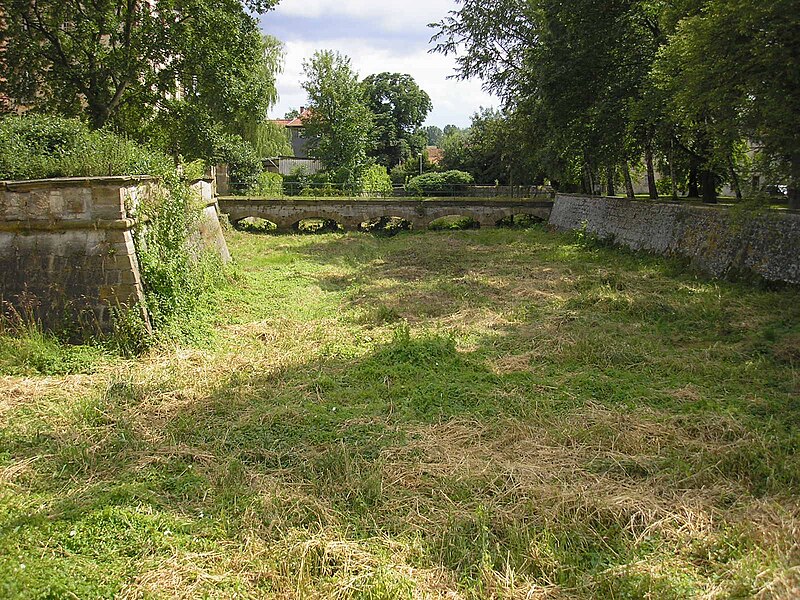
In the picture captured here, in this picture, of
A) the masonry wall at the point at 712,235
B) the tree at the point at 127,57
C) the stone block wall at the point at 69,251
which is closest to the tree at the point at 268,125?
the tree at the point at 127,57

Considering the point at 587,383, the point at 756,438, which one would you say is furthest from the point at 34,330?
the point at 756,438

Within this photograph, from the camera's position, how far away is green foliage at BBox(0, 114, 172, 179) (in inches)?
319

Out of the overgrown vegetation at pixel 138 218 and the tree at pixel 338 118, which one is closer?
the overgrown vegetation at pixel 138 218

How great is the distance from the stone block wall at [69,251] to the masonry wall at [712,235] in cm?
1056

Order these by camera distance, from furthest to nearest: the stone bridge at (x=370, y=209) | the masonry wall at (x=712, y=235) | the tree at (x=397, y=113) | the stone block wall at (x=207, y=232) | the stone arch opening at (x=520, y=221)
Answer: the tree at (x=397, y=113)
the stone arch opening at (x=520, y=221)
the stone bridge at (x=370, y=209)
the stone block wall at (x=207, y=232)
the masonry wall at (x=712, y=235)

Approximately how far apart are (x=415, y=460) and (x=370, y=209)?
69.8 ft

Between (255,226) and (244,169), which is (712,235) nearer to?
(255,226)

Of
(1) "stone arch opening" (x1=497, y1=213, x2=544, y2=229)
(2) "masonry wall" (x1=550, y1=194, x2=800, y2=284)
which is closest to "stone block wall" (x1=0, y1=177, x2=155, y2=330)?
(2) "masonry wall" (x1=550, y1=194, x2=800, y2=284)

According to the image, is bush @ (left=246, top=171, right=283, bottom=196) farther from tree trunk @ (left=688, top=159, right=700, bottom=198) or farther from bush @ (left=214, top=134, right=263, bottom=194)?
tree trunk @ (left=688, top=159, right=700, bottom=198)

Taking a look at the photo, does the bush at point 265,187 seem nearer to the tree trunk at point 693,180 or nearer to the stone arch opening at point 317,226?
the stone arch opening at point 317,226

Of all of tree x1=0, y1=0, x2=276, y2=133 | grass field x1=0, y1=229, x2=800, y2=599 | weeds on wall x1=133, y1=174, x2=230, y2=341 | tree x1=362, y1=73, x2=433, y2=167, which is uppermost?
tree x1=362, y1=73, x2=433, y2=167

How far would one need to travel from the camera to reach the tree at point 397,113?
47.2 metres

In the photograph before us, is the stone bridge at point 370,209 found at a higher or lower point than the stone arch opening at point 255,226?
higher

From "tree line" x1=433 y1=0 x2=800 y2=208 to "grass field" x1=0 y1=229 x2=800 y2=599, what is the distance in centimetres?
330
